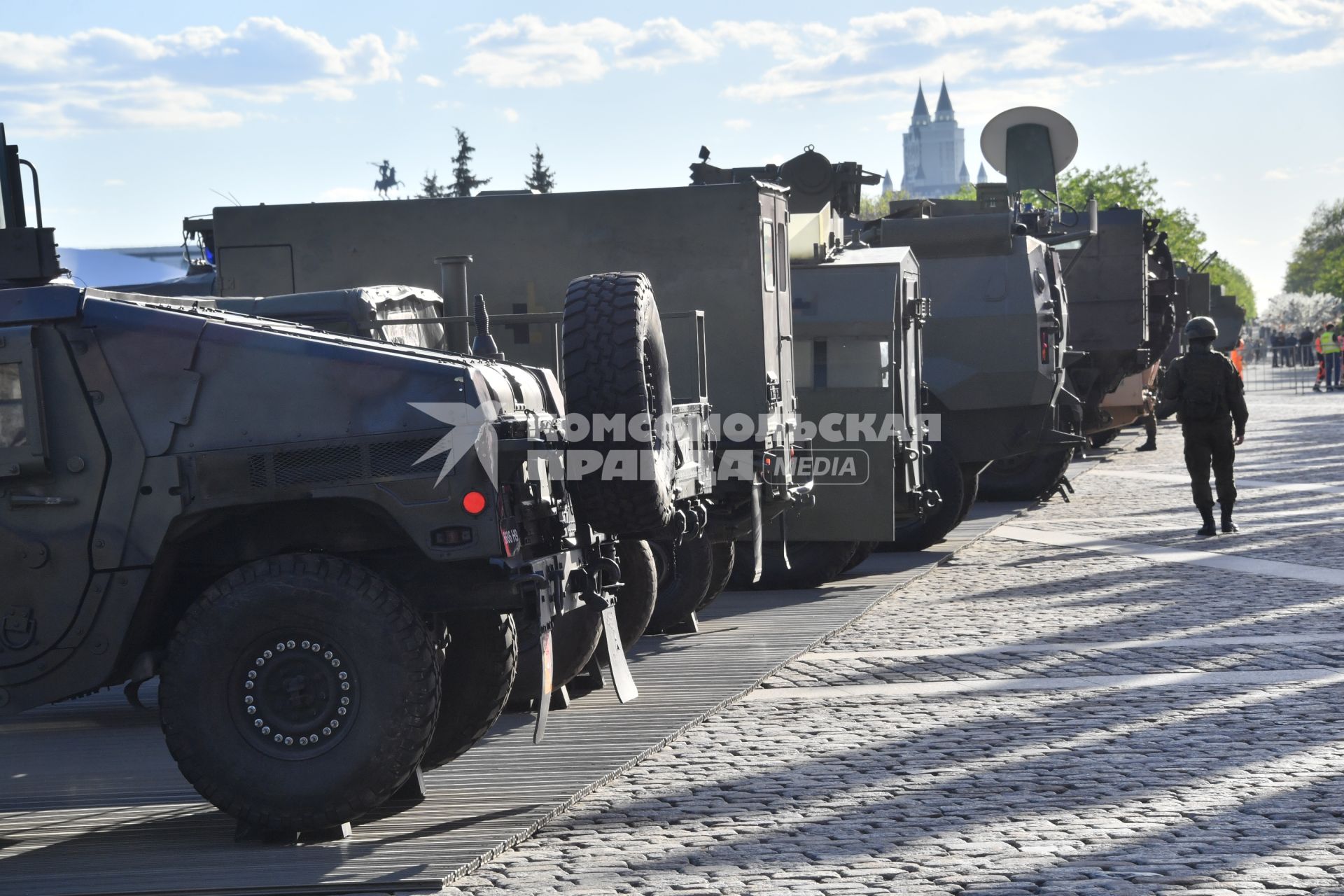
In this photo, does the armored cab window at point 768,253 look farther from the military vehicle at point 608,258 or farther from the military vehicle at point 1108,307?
the military vehicle at point 1108,307

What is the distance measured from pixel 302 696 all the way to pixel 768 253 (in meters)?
5.73

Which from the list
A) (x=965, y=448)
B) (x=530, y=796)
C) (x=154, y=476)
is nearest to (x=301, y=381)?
(x=154, y=476)

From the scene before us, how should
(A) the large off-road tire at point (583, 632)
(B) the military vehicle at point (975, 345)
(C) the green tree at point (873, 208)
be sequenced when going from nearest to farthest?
(A) the large off-road tire at point (583, 632), (B) the military vehicle at point (975, 345), (C) the green tree at point (873, 208)

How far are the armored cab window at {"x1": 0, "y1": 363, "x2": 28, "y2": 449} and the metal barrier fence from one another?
155ft

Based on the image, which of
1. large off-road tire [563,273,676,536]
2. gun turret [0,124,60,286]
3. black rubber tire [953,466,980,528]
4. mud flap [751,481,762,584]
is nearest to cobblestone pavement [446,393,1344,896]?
mud flap [751,481,762,584]

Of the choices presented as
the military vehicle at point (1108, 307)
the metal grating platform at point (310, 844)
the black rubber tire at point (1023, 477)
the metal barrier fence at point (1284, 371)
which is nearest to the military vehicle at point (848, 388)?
the metal grating platform at point (310, 844)

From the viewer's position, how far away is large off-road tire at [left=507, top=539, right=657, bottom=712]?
8.70 m

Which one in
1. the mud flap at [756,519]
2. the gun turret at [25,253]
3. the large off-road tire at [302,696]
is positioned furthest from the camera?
the mud flap at [756,519]

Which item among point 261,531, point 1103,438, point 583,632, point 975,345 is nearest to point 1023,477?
point 975,345

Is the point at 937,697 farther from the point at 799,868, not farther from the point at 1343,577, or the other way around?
the point at 1343,577

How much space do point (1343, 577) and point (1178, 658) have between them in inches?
156

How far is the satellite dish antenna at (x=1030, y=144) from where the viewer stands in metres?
21.7

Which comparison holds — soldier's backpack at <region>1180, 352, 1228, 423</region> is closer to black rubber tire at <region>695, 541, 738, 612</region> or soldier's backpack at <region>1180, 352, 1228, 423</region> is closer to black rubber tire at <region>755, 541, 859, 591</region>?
black rubber tire at <region>755, 541, 859, 591</region>

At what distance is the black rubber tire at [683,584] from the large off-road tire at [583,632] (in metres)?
1.43
